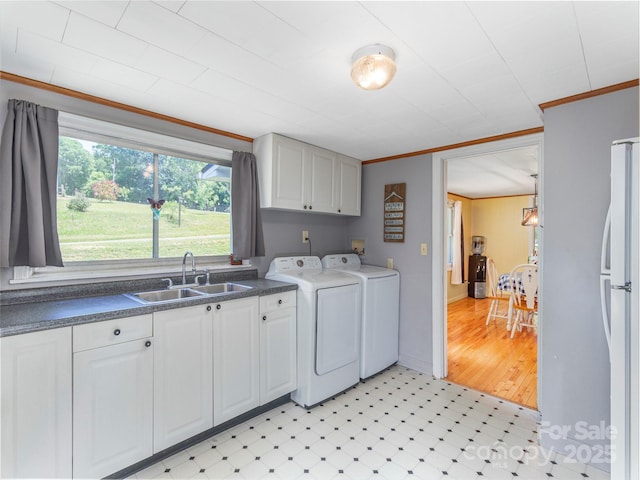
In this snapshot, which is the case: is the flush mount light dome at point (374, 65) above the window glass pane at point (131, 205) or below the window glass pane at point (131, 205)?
above

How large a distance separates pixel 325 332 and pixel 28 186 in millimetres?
2094

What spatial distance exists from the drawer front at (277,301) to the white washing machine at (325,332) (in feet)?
0.21

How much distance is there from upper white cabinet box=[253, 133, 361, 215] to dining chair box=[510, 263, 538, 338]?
2.62 meters

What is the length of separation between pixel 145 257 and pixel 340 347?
1681 millimetres

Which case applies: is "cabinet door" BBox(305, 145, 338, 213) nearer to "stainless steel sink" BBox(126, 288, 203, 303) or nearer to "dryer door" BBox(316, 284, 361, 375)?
"dryer door" BBox(316, 284, 361, 375)

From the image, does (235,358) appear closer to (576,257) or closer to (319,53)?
(319,53)

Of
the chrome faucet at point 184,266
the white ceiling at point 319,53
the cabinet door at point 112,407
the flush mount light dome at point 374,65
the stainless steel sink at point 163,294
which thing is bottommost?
the cabinet door at point 112,407

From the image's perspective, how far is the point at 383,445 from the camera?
2.02m

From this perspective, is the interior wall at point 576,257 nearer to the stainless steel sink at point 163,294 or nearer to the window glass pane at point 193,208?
the stainless steel sink at point 163,294

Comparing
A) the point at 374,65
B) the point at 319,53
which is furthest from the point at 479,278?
the point at 319,53

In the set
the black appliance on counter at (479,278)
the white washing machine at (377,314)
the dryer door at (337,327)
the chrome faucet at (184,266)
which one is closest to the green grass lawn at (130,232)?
the chrome faucet at (184,266)

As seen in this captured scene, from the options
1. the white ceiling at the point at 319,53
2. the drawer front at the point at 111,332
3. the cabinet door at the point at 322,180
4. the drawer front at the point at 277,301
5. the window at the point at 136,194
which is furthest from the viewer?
the cabinet door at the point at 322,180

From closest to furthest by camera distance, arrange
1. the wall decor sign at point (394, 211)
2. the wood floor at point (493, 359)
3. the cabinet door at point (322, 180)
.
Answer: the wood floor at point (493, 359) → the cabinet door at point (322, 180) → the wall decor sign at point (394, 211)

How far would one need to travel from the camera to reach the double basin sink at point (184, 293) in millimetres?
2107
